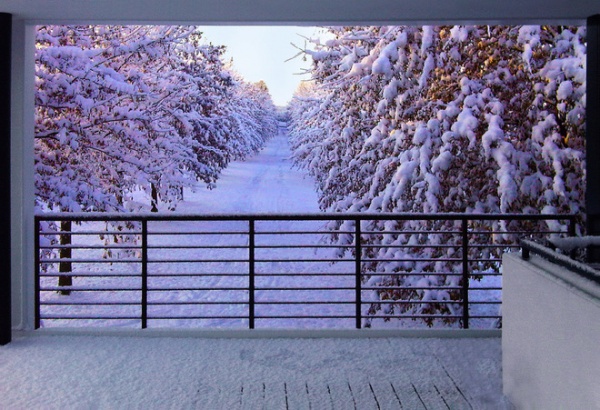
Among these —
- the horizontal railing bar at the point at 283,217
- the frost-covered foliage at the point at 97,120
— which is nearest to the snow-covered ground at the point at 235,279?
the horizontal railing bar at the point at 283,217

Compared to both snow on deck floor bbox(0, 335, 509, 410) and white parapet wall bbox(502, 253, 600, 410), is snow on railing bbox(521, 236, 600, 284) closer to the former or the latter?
white parapet wall bbox(502, 253, 600, 410)

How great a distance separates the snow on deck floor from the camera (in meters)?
3.48

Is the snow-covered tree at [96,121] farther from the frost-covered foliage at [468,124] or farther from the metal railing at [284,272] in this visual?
the frost-covered foliage at [468,124]

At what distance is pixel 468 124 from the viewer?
714 cm

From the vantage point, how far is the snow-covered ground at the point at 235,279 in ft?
38.5

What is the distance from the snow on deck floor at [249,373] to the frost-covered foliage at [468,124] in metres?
2.97

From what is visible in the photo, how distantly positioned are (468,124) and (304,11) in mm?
3368

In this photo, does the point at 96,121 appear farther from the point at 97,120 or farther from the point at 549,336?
the point at 549,336

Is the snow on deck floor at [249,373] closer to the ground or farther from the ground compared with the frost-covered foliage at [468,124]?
closer to the ground

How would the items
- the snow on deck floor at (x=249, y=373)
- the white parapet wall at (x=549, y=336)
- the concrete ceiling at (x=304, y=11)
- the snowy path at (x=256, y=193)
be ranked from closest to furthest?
the white parapet wall at (x=549, y=336)
the snow on deck floor at (x=249, y=373)
the concrete ceiling at (x=304, y=11)
the snowy path at (x=256, y=193)

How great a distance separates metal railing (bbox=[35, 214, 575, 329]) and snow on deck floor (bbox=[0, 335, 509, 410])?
32cm

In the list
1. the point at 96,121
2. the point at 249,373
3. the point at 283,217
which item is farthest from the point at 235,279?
the point at 249,373

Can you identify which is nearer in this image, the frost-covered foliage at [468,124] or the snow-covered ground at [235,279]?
the frost-covered foliage at [468,124]

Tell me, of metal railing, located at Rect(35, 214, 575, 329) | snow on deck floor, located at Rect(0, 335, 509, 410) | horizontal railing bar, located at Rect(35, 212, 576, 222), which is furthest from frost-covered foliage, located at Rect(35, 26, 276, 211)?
snow on deck floor, located at Rect(0, 335, 509, 410)
